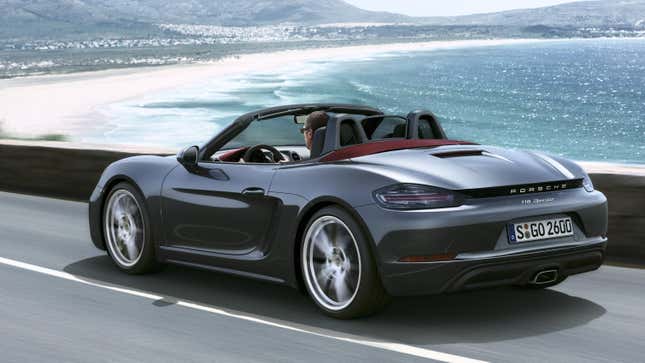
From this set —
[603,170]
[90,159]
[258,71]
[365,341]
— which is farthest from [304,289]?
[258,71]

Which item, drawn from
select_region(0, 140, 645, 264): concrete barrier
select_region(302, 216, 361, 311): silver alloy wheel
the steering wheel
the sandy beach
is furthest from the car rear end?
the sandy beach

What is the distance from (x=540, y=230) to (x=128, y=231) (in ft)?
10.5

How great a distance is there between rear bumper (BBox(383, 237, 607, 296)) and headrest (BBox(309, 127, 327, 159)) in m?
1.00

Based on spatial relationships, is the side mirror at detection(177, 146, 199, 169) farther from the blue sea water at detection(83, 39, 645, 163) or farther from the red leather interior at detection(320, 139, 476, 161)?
the blue sea water at detection(83, 39, 645, 163)

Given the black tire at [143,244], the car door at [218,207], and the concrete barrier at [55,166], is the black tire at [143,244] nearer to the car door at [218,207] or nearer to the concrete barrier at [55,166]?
the car door at [218,207]

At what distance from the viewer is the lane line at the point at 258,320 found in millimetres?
4957

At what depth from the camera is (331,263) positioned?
5.68 meters

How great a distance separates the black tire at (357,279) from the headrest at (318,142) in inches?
17.6

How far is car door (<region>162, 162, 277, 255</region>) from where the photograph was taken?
20.0ft

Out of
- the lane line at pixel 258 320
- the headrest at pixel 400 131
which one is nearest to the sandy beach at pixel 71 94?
the lane line at pixel 258 320

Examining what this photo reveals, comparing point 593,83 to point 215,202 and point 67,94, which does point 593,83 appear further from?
point 215,202

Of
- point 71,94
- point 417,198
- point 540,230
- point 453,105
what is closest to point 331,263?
point 417,198

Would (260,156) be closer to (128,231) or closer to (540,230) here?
(128,231)

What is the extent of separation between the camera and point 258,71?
120 meters
